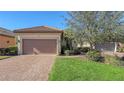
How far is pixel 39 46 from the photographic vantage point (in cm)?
2108

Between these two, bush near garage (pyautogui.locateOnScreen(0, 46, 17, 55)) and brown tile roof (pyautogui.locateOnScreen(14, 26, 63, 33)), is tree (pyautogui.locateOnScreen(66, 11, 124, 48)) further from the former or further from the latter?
bush near garage (pyautogui.locateOnScreen(0, 46, 17, 55))

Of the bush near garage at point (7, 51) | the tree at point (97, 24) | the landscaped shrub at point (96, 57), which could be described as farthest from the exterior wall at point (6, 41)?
the landscaped shrub at point (96, 57)

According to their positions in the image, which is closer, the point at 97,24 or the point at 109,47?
the point at 97,24

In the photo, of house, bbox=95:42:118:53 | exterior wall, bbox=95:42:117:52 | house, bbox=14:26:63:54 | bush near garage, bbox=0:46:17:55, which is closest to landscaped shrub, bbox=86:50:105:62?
exterior wall, bbox=95:42:117:52

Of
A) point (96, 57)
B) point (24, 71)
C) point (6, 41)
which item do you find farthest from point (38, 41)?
point (24, 71)

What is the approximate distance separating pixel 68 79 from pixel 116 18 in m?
7.74

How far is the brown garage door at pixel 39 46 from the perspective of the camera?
2102 centimetres

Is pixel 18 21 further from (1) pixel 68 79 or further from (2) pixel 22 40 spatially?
(1) pixel 68 79

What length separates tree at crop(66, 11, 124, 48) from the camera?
13734 millimetres

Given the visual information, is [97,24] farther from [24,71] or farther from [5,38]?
[5,38]

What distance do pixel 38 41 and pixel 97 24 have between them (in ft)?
29.6

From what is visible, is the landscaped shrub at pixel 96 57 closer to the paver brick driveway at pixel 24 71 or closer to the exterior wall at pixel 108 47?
the exterior wall at pixel 108 47
